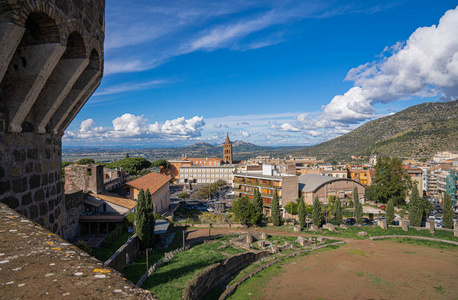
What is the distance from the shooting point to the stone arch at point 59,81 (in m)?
5.04

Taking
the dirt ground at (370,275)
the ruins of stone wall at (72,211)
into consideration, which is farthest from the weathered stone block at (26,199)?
the ruins of stone wall at (72,211)

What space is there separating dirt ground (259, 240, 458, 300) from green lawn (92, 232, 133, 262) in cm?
1093

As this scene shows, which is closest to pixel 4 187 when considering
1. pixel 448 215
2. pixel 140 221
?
pixel 140 221

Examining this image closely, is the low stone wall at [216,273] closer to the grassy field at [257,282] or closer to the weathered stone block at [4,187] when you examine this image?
the grassy field at [257,282]

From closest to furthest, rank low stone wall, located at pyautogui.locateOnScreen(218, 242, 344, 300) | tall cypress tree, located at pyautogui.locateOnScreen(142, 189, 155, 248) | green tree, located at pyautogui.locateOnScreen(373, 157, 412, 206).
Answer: low stone wall, located at pyautogui.locateOnScreen(218, 242, 344, 300), tall cypress tree, located at pyautogui.locateOnScreen(142, 189, 155, 248), green tree, located at pyautogui.locateOnScreen(373, 157, 412, 206)

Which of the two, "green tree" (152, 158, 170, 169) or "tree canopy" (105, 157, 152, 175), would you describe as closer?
"tree canopy" (105, 157, 152, 175)

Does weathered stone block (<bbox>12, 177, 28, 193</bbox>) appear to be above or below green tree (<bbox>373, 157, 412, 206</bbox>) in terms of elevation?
above

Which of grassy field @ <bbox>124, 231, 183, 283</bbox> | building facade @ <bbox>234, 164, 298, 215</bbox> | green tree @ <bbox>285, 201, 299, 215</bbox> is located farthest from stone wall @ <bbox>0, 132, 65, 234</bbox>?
building facade @ <bbox>234, 164, 298, 215</bbox>

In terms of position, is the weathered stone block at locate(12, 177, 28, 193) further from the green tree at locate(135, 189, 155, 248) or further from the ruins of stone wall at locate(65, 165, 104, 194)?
the ruins of stone wall at locate(65, 165, 104, 194)

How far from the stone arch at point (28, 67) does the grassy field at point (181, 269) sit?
44.6 ft

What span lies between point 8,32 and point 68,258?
3115 millimetres

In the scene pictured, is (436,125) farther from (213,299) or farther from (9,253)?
(9,253)

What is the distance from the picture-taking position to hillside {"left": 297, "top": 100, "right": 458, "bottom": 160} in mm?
133750

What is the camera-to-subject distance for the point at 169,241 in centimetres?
2948
